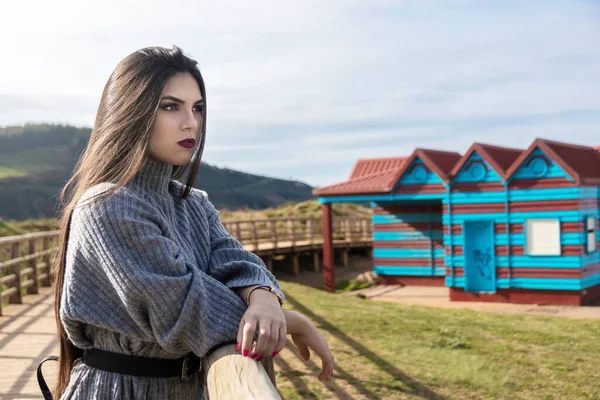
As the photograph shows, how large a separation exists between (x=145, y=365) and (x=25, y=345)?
718 cm

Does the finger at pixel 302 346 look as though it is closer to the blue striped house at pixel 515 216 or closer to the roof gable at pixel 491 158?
the blue striped house at pixel 515 216

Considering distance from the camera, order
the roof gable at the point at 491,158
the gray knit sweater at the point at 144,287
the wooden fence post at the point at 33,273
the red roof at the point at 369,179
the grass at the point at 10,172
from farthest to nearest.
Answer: the grass at the point at 10,172
the red roof at the point at 369,179
the roof gable at the point at 491,158
the wooden fence post at the point at 33,273
the gray knit sweater at the point at 144,287

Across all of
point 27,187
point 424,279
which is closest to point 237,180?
point 27,187

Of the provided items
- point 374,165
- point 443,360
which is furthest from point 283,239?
point 443,360

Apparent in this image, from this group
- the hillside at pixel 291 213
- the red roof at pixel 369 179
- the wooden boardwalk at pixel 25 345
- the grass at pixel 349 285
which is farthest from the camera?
the hillside at pixel 291 213

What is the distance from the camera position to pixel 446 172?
57.2ft

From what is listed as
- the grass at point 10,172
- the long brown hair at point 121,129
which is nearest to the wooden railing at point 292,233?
the long brown hair at point 121,129

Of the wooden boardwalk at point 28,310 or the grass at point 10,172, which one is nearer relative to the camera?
the wooden boardwalk at point 28,310

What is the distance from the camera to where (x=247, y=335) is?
1379mm

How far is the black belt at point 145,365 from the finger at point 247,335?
0.32 metres

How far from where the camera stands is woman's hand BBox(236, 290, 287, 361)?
1375mm

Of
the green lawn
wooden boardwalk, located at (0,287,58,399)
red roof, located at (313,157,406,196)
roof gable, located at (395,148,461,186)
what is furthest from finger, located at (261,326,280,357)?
red roof, located at (313,157,406,196)

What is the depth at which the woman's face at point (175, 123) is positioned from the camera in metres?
1.68

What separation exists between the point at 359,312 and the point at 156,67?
888 centimetres
